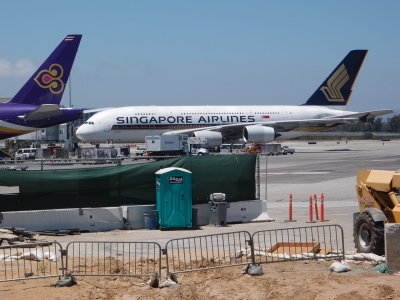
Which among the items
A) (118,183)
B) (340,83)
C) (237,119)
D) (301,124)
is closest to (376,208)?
(118,183)

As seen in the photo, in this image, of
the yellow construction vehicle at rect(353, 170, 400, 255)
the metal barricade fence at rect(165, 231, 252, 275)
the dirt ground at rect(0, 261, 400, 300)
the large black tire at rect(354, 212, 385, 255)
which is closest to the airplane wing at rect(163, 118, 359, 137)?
the metal barricade fence at rect(165, 231, 252, 275)

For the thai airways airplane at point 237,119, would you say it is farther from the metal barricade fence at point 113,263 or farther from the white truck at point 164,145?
the metal barricade fence at point 113,263

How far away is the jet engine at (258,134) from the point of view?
58.7 metres

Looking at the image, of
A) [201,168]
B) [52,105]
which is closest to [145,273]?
[201,168]

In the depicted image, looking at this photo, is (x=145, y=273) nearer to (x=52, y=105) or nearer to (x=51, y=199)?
(x=51, y=199)

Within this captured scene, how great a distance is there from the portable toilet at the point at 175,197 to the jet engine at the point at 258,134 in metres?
40.0

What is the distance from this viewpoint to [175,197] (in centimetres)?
1894

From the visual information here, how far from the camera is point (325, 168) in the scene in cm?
4319

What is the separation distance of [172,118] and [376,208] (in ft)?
152

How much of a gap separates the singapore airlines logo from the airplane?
34.2 meters

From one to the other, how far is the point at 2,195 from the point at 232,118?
45028mm

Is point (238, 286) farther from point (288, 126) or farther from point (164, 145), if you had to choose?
point (288, 126)

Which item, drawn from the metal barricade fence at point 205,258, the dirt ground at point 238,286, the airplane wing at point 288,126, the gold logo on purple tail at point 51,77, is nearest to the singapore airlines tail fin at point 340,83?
the airplane wing at point 288,126

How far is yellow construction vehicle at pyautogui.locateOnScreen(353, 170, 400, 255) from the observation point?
13.3 m
